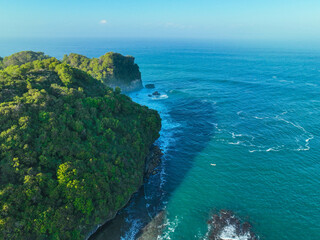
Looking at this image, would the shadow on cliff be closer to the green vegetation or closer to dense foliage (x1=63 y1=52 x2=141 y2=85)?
the green vegetation

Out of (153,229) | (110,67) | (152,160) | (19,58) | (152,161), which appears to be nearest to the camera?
(153,229)

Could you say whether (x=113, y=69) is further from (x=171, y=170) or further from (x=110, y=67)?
(x=171, y=170)

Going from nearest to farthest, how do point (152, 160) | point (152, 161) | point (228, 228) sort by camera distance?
1. point (228, 228)
2. point (152, 161)
3. point (152, 160)

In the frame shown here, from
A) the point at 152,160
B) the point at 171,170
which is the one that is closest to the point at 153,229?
the point at 171,170

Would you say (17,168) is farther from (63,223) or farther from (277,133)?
(277,133)

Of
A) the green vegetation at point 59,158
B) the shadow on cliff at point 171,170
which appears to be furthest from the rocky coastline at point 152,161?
the green vegetation at point 59,158

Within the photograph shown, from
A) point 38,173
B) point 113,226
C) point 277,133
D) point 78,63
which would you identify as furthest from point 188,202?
point 78,63

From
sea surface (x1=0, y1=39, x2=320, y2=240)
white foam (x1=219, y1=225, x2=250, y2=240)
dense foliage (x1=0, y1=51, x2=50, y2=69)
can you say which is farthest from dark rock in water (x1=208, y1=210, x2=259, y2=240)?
dense foliage (x1=0, y1=51, x2=50, y2=69)

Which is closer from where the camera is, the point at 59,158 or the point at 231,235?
the point at 231,235
